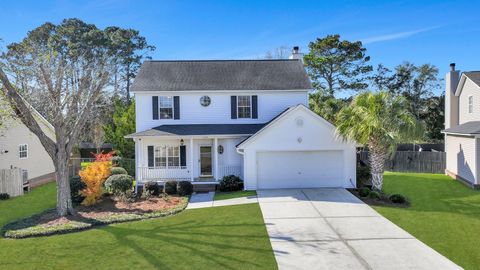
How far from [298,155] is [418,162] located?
12.9m

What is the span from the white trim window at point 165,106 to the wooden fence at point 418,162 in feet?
45.8

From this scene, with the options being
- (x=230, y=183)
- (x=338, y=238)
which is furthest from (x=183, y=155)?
(x=338, y=238)

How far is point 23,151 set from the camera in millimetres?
22781

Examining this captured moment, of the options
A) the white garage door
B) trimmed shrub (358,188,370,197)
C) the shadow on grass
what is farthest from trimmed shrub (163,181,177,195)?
trimmed shrub (358,188,370,197)

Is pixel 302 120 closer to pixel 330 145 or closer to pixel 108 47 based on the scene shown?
pixel 330 145

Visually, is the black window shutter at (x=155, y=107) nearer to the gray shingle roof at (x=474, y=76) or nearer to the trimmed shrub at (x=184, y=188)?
the trimmed shrub at (x=184, y=188)

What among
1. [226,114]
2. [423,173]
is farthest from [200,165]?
[423,173]

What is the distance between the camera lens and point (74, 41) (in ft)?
151

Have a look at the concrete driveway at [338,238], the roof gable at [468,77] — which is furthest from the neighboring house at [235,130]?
the roof gable at [468,77]

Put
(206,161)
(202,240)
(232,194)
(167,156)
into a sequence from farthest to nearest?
(206,161) → (167,156) → (232,194) → (202,240)

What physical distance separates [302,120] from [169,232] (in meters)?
9.37

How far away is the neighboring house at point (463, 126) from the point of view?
772 inches

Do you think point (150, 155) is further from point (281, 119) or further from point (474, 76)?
point (474, 76)

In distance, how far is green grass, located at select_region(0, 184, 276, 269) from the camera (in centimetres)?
904
